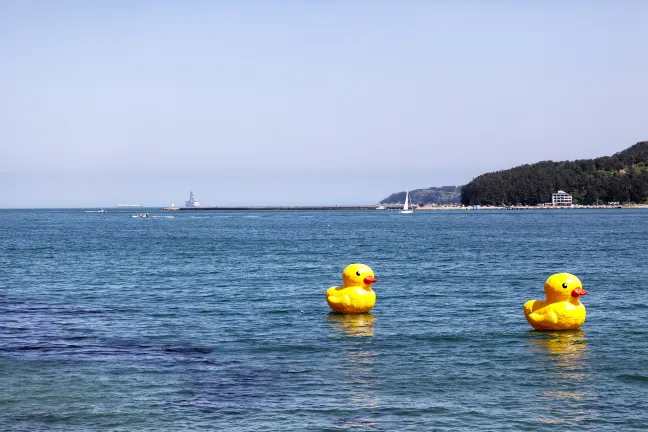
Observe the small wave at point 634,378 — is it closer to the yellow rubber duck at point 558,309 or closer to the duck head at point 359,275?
the yellow rubber duck at point 558,309

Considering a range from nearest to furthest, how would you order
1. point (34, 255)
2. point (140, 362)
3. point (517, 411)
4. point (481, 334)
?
point (517, 411), point (140, 362), point (481, 334), point (34, 255)

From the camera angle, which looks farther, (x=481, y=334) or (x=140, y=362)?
(x=481, y=334)

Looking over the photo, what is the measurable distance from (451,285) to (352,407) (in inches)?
1131

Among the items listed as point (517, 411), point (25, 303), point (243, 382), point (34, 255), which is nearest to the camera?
point (517, 411)

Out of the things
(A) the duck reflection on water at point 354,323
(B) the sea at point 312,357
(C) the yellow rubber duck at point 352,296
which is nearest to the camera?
(B) the sea at point 312,357

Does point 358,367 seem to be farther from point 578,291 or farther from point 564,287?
point 578,291

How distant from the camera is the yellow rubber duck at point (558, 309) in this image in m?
29.4

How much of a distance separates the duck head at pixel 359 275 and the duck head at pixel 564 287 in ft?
25.1

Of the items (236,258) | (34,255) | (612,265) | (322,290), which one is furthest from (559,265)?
(34,255)

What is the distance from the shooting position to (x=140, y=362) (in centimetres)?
2588

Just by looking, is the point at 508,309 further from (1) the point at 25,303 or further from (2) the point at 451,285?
(1) the point at 25,303

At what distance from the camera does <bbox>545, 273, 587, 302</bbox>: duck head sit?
2914 cm

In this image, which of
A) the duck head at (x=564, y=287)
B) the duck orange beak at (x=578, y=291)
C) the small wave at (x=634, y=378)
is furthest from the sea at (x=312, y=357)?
the duck orange beak at (x=578, y=291)

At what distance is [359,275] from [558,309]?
8583mm
